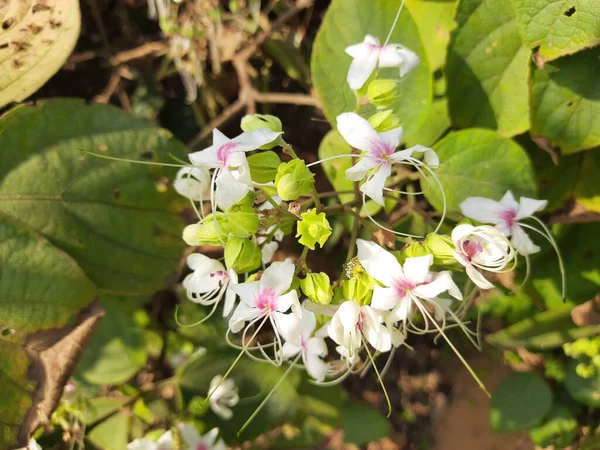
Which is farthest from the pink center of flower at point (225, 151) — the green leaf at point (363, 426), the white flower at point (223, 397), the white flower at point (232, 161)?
the green leaf at point (363, 426)

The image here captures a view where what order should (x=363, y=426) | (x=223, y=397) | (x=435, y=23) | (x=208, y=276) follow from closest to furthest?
1. (x=208, y=276)
2. (x=435, y=23)
3. (x=223, y=397)
4. (x=363, y=426)

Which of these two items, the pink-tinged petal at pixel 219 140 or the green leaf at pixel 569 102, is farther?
the green leaf at pixel 569 102

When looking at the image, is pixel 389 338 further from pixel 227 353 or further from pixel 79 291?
pixel 227 353

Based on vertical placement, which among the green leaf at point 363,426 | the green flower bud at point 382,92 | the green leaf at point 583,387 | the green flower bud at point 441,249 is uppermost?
the green flower bud at point 382,92

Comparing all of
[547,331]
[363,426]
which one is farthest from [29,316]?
[363,426]

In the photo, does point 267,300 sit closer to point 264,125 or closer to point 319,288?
point 319,288

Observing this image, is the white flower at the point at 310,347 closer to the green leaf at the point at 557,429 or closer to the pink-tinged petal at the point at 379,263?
the pink-tinged petal at the point at 379,263

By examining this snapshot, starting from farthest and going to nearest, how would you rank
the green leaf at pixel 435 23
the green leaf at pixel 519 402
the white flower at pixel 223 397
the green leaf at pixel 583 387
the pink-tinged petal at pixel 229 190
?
the green leaf at pixel 519 402, the green leaf at pixel 583 387, the white flower at pixel 223 397, the green leaf at pixel 435 23, the pink-tinged petal at pixel 229 190

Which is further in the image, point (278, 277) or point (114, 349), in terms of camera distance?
point (114, 349)
